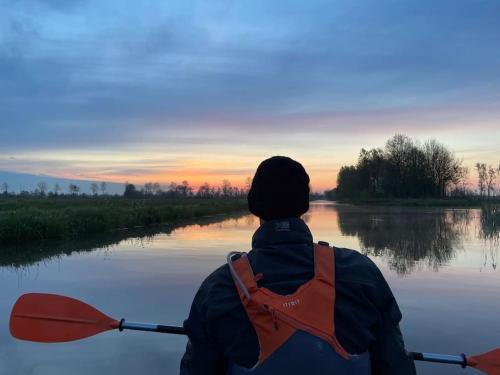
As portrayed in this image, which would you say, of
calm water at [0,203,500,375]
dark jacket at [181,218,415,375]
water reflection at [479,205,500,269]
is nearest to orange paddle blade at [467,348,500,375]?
dark jacket at [181,218,415,375]

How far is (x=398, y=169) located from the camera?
60.3m

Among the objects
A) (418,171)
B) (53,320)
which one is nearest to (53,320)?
(53,320)

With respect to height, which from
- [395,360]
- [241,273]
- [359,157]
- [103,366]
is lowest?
[103,366]

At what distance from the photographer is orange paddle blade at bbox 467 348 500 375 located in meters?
2.45

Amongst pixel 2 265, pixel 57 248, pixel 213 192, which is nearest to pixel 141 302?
pixel 2 265

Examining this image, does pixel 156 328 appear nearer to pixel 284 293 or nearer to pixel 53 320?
pixel 53 320

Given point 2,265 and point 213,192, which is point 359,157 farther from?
point 2,265

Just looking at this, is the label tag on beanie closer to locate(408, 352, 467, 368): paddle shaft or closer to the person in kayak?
the person in kayak

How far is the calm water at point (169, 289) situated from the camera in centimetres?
448

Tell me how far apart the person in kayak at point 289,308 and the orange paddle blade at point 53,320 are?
3.94 ft

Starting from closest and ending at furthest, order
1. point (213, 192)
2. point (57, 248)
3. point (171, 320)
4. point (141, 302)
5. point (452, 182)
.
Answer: point (171, 320)
point (141, 302)
point (57, 248)
point (452, 182)
point (213, 192)

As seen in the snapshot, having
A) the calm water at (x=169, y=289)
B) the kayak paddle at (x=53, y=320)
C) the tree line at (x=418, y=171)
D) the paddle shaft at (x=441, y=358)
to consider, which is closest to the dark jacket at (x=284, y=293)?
the paddle shaft at (x=441, y=358)

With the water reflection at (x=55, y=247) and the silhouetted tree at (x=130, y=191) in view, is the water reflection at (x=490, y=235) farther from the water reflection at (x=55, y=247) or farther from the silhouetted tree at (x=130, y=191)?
the silhouetted tree at (x=130, y=191)

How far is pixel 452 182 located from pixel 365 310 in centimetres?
6253
